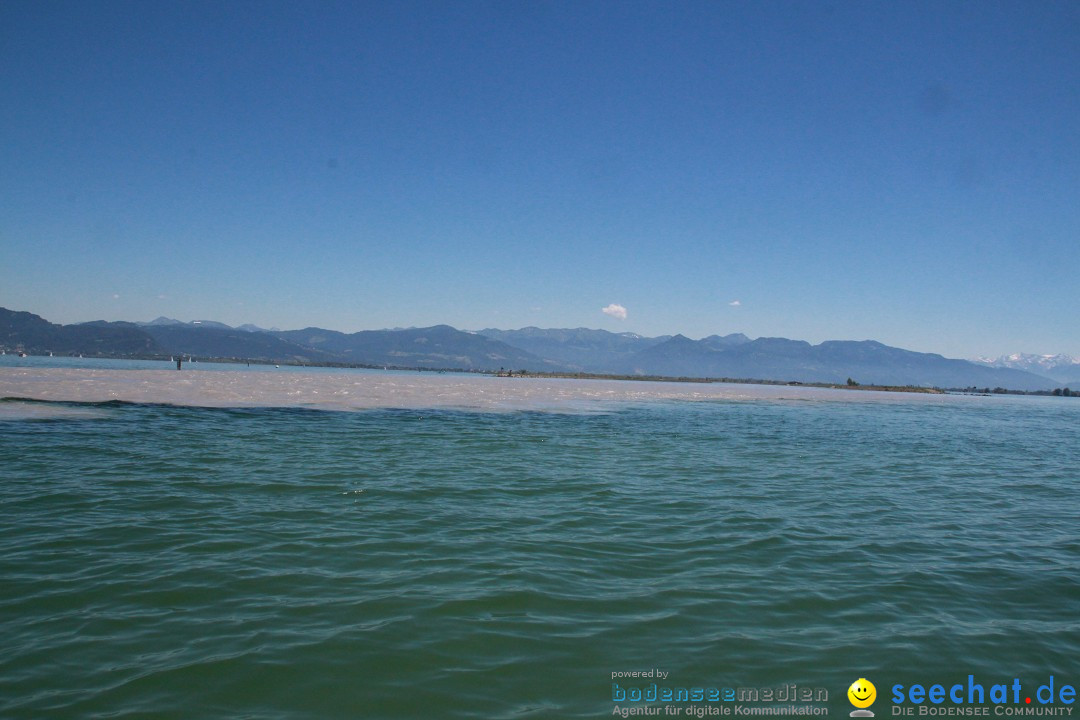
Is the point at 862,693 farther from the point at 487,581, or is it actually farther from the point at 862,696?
the point at 487,581

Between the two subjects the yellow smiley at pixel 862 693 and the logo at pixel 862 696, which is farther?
the yellow smiley at pixel 862 693

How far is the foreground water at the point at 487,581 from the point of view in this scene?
557 centimetres

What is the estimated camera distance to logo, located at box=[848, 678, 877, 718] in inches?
213

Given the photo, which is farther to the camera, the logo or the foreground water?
the foreground water

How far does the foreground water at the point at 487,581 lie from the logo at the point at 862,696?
7cm

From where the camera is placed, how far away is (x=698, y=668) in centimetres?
589

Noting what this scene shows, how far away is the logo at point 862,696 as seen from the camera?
5.42 m

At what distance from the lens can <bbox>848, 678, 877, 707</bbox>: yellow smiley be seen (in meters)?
5.56

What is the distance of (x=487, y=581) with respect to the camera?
7996mm

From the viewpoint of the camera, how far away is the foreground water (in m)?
5.57

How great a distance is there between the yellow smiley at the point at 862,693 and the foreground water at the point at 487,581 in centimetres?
7

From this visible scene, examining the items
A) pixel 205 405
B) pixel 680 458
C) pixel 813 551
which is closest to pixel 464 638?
pixel 813 551

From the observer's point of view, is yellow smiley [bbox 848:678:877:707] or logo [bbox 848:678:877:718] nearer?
logo [bbox 848:678:877:718]

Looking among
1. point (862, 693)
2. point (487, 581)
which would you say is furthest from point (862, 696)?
point (487, 581)
